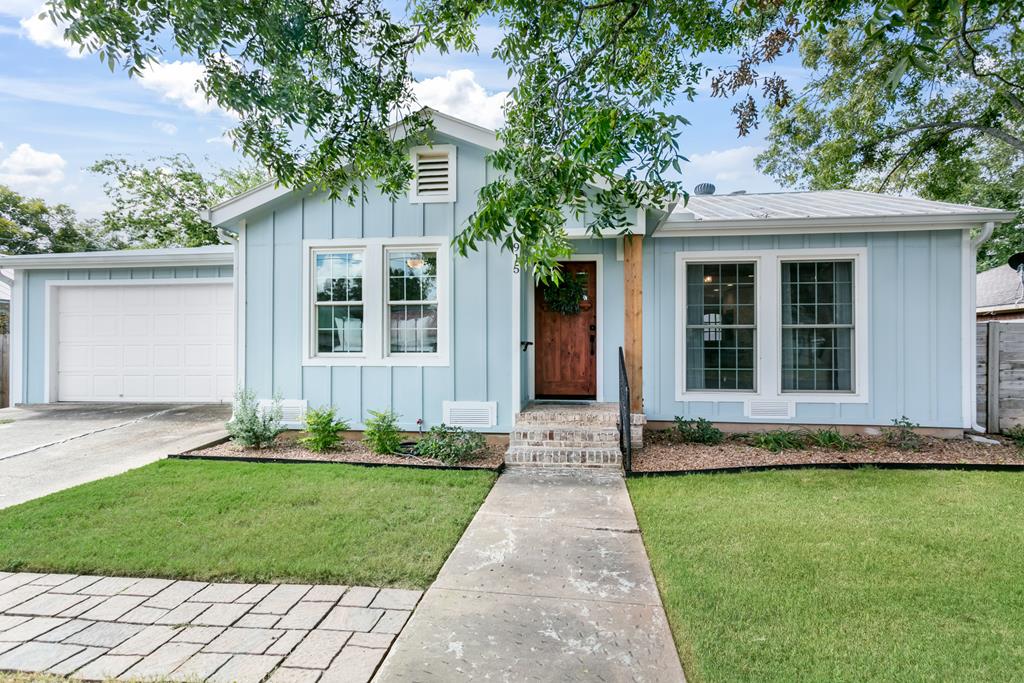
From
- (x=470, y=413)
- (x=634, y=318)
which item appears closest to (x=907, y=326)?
(x=634, y=318)

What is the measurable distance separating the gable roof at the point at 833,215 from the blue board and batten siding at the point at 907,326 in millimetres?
216

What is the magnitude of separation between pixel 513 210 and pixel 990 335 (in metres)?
6.77

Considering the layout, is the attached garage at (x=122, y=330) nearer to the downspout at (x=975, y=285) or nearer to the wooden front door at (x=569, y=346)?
the wooden front door at (x=569, y=346)

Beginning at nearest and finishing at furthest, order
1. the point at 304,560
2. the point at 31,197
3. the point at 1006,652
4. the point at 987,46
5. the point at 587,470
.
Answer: the point at 1006,652
the point at 304,560
the point at 587,470
the point at 987,46
the point at 31,197

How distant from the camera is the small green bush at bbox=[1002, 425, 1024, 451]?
19.2 ft

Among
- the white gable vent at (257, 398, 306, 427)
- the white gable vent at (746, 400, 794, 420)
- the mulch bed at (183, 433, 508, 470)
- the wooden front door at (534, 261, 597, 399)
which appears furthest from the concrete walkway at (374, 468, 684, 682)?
the white gable vent at (257, 398, 306, 427)

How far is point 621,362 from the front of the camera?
18.9ft

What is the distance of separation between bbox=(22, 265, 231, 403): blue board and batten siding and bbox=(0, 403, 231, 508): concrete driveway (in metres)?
0.56

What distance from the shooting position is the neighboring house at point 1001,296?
37.9ft

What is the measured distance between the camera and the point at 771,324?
21.3 ft

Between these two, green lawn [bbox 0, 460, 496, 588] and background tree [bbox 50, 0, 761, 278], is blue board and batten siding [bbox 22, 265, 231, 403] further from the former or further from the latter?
background tree [bbox 50, 0, 761, 278]

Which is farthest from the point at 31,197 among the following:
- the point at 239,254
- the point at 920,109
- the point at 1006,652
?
the point at 920,109

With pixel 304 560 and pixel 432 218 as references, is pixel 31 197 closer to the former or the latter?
pixel 432 218

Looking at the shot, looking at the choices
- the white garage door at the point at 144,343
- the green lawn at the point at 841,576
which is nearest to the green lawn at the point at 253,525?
the green lawn at the point at 841,576
